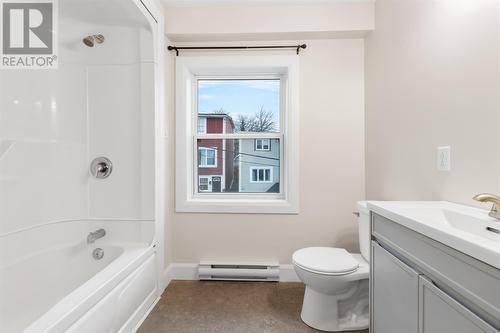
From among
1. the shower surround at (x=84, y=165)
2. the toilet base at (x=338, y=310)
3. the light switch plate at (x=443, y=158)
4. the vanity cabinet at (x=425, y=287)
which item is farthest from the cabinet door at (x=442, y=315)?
the shower surround at (x=84, y=165)

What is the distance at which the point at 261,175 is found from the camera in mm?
2488

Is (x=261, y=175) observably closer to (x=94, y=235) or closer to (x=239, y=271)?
(x=239, y=271)

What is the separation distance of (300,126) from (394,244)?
1.35 metres

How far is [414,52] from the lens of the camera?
5.05 ft

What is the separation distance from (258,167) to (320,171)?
0.60 metres

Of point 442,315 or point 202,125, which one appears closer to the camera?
point 442,315

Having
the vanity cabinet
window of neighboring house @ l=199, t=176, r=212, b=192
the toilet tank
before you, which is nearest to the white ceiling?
window of neighboring house @ l=199, t=176, r=212, b=192

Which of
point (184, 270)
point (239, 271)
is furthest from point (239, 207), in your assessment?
point (184, 270)

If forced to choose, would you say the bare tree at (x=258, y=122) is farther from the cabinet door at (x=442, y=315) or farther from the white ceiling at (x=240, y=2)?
the cabinet door at (x=442, y=315)

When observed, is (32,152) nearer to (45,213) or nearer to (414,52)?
(45,213)

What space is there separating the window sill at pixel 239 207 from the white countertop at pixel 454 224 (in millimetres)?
991

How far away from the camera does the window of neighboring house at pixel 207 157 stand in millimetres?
2512

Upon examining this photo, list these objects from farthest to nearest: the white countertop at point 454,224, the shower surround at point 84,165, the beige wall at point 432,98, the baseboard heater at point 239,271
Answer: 1. the baseboard heater at point 239,271
2. the shower surround at point 84,165
3. the beige wall at point 432,98
4. the white countertop at point 454,224

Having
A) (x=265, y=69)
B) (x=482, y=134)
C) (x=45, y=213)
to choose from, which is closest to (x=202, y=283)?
(x=45, y=213)
